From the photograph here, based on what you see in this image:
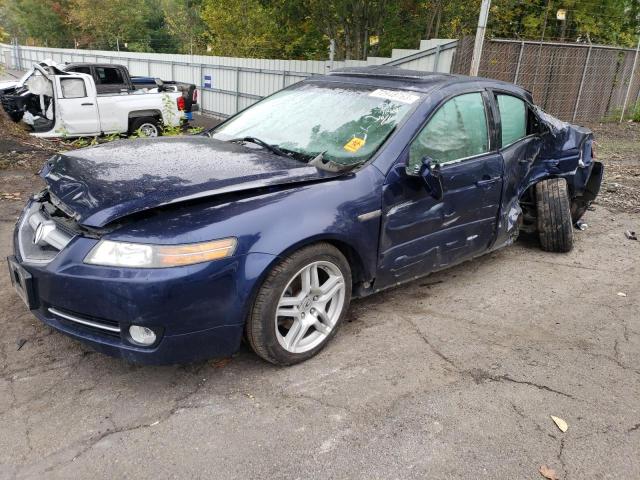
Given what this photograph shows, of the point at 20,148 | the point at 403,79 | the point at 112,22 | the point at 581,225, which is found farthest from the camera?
the point at 112,22

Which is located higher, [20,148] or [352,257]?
[352,257]

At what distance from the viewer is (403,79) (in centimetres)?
396

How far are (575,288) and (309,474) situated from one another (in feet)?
10.3

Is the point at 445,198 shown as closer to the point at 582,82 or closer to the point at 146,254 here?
the point at 146,254

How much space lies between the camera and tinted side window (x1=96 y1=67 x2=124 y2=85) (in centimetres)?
1293

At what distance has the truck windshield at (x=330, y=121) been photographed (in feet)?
11.4

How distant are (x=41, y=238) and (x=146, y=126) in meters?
8.65

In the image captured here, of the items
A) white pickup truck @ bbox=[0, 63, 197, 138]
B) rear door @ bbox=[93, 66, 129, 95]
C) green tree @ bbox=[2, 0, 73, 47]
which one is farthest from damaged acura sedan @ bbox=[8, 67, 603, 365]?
green tree @ bbox=[2, 0, 73, 47]

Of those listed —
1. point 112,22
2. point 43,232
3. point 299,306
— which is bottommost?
point 299,306

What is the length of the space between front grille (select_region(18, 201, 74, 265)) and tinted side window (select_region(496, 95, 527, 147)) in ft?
10.6

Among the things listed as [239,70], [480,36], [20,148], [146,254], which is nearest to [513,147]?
[146,254]

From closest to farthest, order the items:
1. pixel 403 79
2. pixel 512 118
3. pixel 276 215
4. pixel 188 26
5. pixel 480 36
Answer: pixel 276 215 < pixel 403 79 < pixel 512 118 < pixel 480 36 < pixel 188 26

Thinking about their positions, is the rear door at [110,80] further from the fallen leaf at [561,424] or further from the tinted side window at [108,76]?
the fallen leaf at [561,424]

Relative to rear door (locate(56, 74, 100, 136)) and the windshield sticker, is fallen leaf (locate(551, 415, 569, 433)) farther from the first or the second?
rear door (locate(56, 74, 100, 136))
